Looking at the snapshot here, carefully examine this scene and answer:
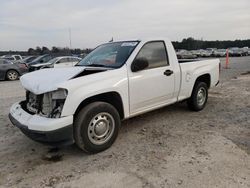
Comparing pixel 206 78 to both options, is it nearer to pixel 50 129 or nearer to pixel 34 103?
pixel 34 103

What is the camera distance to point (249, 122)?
5520mm

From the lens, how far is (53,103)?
12.7ft

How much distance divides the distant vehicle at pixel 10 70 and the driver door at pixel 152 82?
13.7m

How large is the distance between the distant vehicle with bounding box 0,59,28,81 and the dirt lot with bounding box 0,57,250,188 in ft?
38.8

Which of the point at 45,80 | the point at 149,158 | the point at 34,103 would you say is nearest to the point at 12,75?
the point at 34,103

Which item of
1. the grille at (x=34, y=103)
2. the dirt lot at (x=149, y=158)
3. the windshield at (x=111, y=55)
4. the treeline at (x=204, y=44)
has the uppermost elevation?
the treeline at (x=204, y=44)

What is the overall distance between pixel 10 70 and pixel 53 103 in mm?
14416

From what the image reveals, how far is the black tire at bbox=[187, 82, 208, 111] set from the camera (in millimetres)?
6305

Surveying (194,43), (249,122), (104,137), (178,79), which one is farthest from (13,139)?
(194,43)

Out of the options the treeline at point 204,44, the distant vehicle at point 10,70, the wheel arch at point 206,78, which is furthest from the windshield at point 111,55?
the treeline at point 204,44

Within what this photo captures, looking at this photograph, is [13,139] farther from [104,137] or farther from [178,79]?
[178,79]

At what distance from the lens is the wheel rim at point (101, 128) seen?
163 inches

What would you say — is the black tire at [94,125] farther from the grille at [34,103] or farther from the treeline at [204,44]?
the treeline at [204,44]

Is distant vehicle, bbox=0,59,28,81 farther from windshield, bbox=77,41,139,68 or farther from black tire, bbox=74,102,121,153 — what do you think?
black tire, bbox=74,102,121,153
